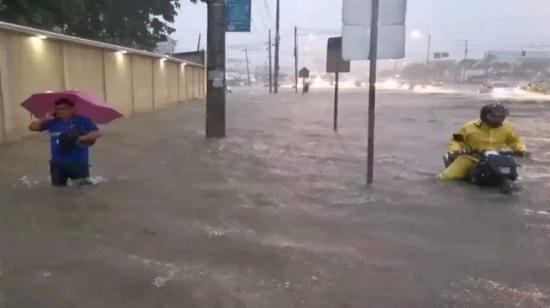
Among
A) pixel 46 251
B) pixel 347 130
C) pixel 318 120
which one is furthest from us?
pixel 318 120

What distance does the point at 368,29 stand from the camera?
303 inches

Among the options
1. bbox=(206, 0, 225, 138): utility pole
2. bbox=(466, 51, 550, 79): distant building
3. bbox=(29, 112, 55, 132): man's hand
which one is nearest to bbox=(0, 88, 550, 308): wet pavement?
bbox=(29, 112, 55, 132): man's hand

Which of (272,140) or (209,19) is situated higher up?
(209,19)

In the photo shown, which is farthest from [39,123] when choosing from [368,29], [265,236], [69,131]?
[368,29]

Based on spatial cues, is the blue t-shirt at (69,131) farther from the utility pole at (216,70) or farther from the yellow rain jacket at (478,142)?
the utility pole at (216,70)

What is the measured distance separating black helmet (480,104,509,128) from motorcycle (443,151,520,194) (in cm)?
42

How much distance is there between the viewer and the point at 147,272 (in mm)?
4398

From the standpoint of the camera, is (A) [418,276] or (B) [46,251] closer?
(A) [418,276]

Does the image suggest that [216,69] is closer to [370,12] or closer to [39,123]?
[370,12]

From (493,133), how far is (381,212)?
7.92 feet

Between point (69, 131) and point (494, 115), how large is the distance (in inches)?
210

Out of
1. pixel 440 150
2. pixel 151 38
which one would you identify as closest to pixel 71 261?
pixel 440 150

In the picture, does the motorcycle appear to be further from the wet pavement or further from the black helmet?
the black helmet

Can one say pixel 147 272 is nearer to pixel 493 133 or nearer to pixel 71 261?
pixel 71 261
